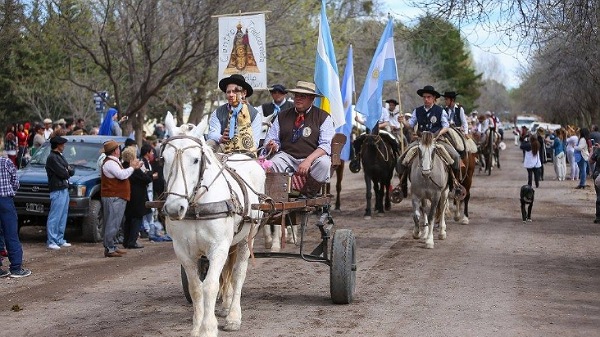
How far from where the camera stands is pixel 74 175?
1830 centimetres

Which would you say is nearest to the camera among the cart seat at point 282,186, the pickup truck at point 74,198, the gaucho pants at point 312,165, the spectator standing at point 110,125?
the cart seat at point 282,186

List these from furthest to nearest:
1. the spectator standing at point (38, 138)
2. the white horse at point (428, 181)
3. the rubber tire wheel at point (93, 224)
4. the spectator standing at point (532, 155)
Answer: the spectator standing at point (532, 155), the spectator standing at point (38, 138), the rubber tire wheel at point (93, 224), the white horse at point (428, 181)

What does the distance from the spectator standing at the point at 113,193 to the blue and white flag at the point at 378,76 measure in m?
5.91

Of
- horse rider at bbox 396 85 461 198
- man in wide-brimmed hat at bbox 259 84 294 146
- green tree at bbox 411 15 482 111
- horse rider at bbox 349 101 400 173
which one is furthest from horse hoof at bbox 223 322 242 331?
green tree at bbox 411 15 482 111

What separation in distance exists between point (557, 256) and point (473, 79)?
82555 mm

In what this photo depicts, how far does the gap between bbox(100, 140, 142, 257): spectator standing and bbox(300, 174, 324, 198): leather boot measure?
5.78m

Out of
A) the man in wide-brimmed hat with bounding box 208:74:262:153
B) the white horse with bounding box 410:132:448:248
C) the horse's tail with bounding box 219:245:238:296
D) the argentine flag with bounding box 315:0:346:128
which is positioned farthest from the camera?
the white horse with bounding box 410:132:448:248

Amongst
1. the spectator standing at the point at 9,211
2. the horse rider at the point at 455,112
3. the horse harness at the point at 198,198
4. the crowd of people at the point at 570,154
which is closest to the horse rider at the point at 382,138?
the horse rider at the point at 455,112

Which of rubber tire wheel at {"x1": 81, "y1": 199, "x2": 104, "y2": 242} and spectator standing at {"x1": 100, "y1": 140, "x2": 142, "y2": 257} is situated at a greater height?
spectator standing at {"x1": 100, "y1": 140, "x2": 142, "y2": 257}

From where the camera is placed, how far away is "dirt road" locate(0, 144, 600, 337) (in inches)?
392

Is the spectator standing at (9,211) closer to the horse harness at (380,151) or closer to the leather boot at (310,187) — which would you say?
the leather boot at (310,187)

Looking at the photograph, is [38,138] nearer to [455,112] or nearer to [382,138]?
[382,138]

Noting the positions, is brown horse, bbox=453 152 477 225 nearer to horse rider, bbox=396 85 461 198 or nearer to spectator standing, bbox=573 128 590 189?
horse rider, bbox=396 85 461 198

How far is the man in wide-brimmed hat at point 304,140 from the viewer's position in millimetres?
11367
